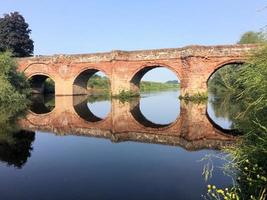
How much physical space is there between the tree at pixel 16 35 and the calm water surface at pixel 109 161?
32.9m

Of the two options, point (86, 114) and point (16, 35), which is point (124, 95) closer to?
point (86, 114)

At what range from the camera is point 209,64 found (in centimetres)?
2666

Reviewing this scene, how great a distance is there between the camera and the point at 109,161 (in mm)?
9086

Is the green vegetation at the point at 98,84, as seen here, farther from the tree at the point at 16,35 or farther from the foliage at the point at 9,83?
the foliage at the point at 9,83

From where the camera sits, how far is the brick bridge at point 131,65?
26.5 m

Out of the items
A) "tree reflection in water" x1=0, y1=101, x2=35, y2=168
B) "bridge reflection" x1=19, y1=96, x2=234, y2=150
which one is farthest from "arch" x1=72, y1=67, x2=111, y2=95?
"tree reflection in water" x1=0, y1=101, x2=35, y2=168

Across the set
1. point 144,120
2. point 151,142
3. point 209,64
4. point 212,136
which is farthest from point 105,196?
point 209,64

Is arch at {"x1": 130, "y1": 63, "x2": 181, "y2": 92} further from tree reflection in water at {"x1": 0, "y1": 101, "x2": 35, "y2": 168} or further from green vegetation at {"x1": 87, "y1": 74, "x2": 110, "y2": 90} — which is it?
green vegetation at {"x1": 87, "y1": 74, "x2": 110, "y2": 90}

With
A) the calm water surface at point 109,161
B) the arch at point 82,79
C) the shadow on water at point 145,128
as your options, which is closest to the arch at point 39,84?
the arch at point 82,79

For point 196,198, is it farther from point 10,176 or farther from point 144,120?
point 144,120

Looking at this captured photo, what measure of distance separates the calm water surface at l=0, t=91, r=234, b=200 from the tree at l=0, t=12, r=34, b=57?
32.9m

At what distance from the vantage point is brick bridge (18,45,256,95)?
86.8 ft

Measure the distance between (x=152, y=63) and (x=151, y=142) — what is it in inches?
718

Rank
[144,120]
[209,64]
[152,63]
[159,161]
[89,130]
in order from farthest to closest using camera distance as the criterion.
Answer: [152,63]
[209,64]
[144,120]
[89,130]
[159,161]
